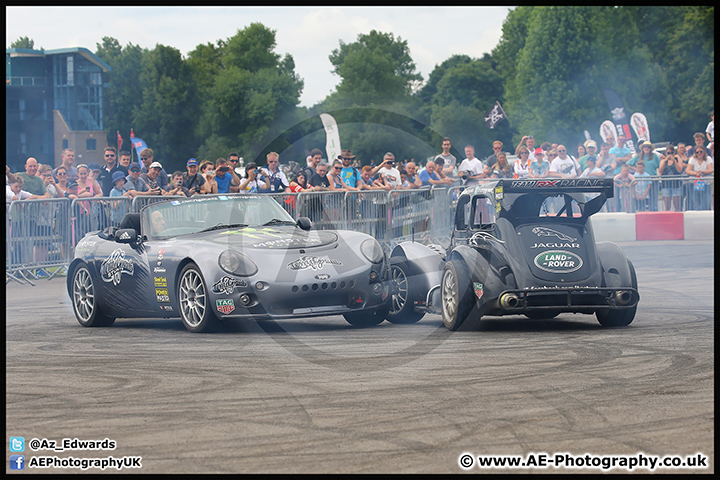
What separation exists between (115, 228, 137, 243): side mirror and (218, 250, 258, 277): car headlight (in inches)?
50.2

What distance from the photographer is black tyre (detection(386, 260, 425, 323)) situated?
996cm

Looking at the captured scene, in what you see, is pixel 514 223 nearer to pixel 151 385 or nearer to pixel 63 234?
pixel 151 385

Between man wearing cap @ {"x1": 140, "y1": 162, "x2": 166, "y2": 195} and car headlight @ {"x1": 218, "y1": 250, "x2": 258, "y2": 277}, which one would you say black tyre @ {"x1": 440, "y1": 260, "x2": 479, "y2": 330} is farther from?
man wearing cap @ {"x1": 140, "y1": 162, "x2": 166, "y2": 195}

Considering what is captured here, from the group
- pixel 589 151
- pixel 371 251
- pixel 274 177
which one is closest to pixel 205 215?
pixel 371 251

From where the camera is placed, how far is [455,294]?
9.08 meters

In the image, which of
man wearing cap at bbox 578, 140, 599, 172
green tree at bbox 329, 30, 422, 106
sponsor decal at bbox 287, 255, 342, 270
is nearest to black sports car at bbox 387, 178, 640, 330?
sponsor decal at bbox 287, 255, 342, 270

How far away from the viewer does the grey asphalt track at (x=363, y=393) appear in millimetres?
4613

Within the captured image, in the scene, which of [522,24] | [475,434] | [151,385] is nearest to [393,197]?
[151,385]

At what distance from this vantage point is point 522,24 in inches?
3159

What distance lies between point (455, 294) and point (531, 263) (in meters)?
0.79

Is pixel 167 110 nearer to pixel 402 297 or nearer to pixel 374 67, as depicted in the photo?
pixel 374 67

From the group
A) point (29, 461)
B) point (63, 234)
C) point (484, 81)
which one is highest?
point (484, 81)

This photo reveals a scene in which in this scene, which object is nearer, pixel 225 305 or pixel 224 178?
pixel 225 305

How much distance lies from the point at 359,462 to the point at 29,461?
5.26 ft
